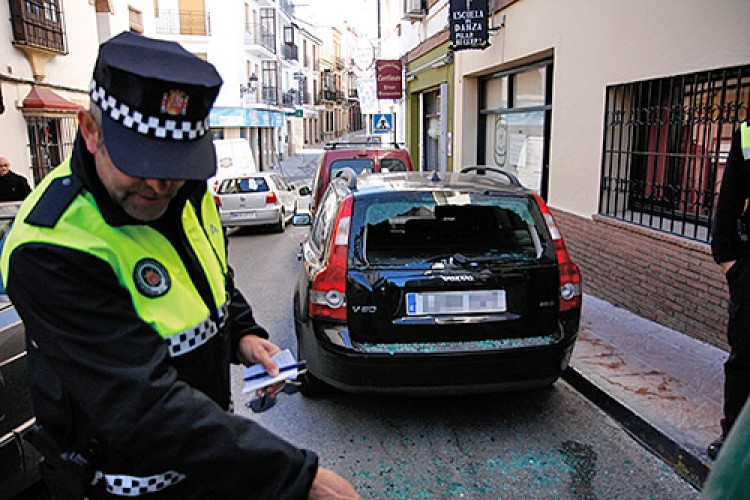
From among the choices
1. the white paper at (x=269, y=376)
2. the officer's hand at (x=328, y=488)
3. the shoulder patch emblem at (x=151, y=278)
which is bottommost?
the officer's hand at (x=328, y=488)

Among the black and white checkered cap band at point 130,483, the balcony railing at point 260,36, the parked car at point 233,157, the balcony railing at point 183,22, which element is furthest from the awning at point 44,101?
the balcony railing at point 260,36

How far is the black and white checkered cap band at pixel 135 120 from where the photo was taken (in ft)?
4.12

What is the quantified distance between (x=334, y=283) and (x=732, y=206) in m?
2.20

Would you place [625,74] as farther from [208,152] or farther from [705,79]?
[208,152]

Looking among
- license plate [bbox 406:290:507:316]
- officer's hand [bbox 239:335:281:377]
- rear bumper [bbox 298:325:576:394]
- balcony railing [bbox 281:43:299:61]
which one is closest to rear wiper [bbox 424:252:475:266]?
license plate [bbox 406:290:507:316]

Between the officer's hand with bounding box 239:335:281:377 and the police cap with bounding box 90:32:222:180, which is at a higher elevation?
the police cap with bounding box 90:32:222:180

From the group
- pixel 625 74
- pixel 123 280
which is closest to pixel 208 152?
pixel 123 280

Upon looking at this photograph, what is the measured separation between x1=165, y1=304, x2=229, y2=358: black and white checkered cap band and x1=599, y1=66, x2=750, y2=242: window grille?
15.7 ft

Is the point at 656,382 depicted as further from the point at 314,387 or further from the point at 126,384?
the point at 126,384

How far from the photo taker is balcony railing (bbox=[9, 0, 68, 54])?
1301cm

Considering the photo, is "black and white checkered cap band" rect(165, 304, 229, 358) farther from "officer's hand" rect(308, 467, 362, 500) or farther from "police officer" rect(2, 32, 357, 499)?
"officer's hand" rect(308, 467, 362, 500)

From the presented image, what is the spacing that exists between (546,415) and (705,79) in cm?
333

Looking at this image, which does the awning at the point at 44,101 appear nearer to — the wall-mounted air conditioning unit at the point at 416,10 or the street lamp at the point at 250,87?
the wall-mounted air conditioning unit at the point at 416,10

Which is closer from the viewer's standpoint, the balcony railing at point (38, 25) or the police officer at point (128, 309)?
the police officer at point (128, 309)
